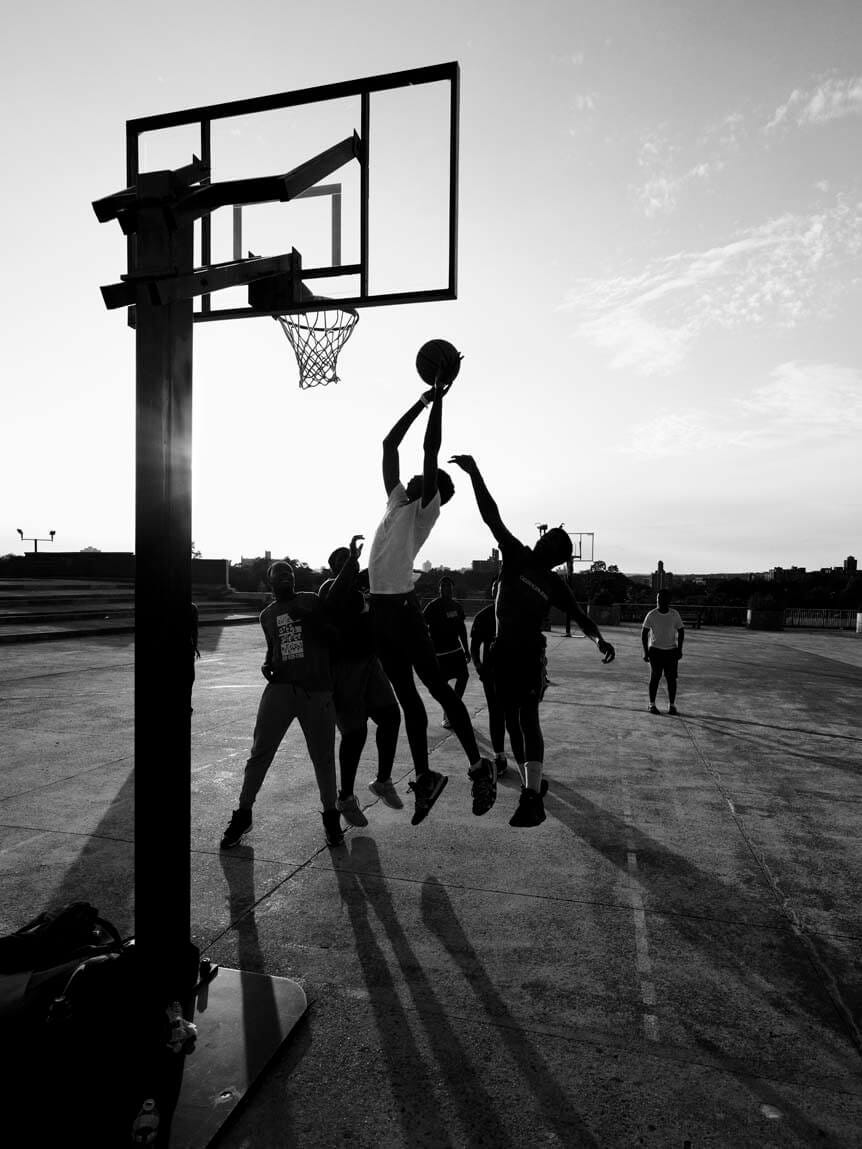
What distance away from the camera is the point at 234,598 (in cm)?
3812

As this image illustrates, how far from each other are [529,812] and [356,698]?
1937 mm

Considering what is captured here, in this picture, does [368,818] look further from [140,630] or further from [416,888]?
[140,630]

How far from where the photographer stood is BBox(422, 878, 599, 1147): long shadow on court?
2764 mm

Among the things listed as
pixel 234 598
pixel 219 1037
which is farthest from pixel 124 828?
pixel 234 598

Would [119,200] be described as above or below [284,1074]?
above

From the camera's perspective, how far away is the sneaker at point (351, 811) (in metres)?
5.82

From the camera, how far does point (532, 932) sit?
13.9 ft

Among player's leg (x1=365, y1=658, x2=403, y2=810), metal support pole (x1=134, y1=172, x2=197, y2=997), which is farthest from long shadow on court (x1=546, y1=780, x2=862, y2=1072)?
metal support pole (x1=134, y1=172, x2=197, y2=997)

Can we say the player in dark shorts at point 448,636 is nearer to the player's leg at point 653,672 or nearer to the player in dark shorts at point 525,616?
the player's leg at point 653,672

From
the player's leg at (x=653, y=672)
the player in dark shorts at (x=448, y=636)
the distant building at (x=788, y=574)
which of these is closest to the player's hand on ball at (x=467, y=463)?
the player in dark shorts at (x=448, y=636)

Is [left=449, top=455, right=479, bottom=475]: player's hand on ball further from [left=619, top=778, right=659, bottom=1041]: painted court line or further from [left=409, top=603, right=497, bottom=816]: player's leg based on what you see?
[left=619, top=778, right=659, bottom=1041]: painted court line

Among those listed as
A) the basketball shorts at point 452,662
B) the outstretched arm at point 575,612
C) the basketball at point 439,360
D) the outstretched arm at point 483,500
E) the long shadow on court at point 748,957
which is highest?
the basketball at point 439,360

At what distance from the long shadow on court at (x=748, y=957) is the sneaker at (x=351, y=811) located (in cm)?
174

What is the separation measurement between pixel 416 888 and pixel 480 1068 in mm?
1776
